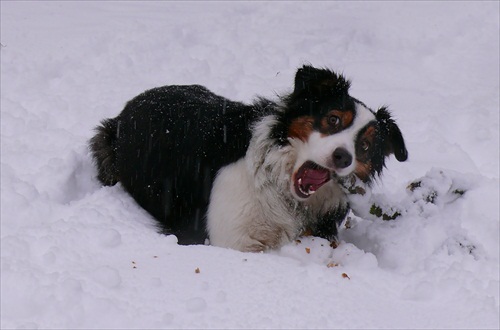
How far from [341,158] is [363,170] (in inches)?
15.2

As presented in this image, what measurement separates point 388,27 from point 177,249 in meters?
5.68

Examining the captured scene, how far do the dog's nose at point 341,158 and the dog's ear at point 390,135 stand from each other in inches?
20.2

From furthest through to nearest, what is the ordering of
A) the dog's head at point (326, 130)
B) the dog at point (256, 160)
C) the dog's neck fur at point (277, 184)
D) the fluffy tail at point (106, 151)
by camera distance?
the fluffy tail at point (106, 151) → the dog's neck fur at point (277, 184) → the dog at point (256, 160) → the dog's head at point (326, 130)

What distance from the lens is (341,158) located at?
153 inches

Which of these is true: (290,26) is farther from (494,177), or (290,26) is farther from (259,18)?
(494,177)

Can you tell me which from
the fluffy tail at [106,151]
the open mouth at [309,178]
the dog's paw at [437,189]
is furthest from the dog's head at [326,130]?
the fluffy tail at [106,151]

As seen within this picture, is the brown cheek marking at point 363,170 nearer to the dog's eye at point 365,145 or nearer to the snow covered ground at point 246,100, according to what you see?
the dog's eye at point 365,145

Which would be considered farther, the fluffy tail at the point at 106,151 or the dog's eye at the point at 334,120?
the fluffy tail at the point at 106,151

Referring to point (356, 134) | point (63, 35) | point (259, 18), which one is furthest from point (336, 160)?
point (259, 18)

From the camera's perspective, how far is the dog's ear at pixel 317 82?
418 cm

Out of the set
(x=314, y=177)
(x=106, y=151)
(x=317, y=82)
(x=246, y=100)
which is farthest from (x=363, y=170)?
(x=246, y=100)

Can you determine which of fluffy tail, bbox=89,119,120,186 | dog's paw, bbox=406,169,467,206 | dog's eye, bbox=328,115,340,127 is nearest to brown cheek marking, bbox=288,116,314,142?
dog's eye, bbox=328,115,340,127

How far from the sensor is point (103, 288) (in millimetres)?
3000

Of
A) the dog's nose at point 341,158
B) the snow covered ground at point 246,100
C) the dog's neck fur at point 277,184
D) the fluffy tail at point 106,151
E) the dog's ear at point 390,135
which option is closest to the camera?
the snow covered ground at point 246,100
